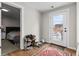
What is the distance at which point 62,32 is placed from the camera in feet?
3.86

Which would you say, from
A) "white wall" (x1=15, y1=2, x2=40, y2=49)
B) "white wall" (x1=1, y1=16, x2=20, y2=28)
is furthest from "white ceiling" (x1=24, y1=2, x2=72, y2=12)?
"white wall" (x1=1, y1=16, x2=20, y2=28)

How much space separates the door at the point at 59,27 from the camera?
1149 millimetres

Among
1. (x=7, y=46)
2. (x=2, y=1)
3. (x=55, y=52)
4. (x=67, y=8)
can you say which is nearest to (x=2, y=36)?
(x=7, y=46)

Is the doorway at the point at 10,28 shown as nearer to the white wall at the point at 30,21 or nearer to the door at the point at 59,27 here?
the white wall at the point at 30,21

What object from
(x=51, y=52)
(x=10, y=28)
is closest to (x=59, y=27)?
(x=51, y=52)

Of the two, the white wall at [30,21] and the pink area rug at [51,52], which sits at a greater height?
the white wall at [30,21]

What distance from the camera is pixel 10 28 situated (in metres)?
1.13

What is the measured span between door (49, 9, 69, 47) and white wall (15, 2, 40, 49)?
0.18 meters

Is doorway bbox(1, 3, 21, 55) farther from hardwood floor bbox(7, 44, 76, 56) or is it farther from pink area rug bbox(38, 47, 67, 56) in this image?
pink area rug bbox(38, 47, 67, 56)

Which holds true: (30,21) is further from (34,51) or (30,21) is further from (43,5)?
(34,51)

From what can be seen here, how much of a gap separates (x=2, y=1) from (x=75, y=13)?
0.89 metres

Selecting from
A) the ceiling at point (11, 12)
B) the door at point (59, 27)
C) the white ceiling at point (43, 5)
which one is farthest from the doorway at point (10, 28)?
the door at point (59, 27)

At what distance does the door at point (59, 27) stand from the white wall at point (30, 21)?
7.2 inches

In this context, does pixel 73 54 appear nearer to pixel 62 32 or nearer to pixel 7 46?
pixel 62 32
